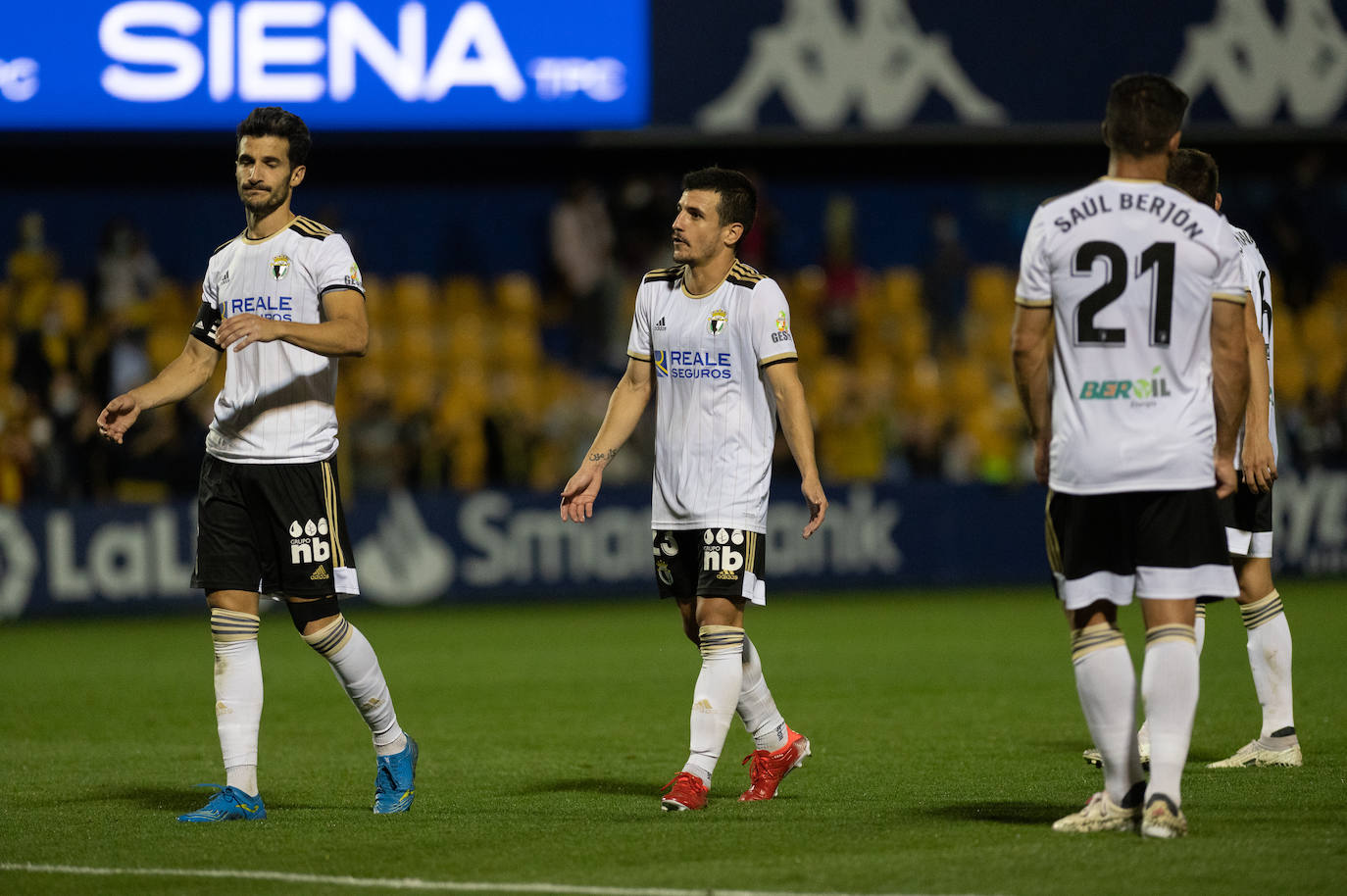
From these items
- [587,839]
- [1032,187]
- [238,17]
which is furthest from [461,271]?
[587,839]

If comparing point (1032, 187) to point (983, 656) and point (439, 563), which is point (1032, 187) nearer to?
point (439, 563)

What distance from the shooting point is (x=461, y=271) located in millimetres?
20469

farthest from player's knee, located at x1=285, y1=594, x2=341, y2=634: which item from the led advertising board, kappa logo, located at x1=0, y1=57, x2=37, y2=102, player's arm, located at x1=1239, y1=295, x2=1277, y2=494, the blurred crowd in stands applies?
kappa logo, located at x1=0, y1=57, x2=37, y2=102

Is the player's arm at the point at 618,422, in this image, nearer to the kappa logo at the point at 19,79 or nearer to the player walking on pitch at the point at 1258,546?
the player walking on pitch at the point at 1258,546

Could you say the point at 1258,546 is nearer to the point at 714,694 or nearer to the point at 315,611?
the point at 714,694

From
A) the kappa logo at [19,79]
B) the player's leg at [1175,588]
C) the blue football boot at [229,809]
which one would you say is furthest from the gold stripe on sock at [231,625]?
the kappa logo at [19,79]

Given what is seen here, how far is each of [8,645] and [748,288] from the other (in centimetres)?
904

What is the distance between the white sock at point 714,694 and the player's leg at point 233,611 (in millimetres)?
1515

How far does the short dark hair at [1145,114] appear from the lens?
5340 mm

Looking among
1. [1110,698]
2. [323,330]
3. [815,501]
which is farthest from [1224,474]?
[323,330]

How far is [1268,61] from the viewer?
1827 centimetres

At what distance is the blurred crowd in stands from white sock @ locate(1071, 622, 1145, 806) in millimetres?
11893

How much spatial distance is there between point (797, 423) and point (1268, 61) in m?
13.6

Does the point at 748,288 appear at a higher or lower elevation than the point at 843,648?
higher
